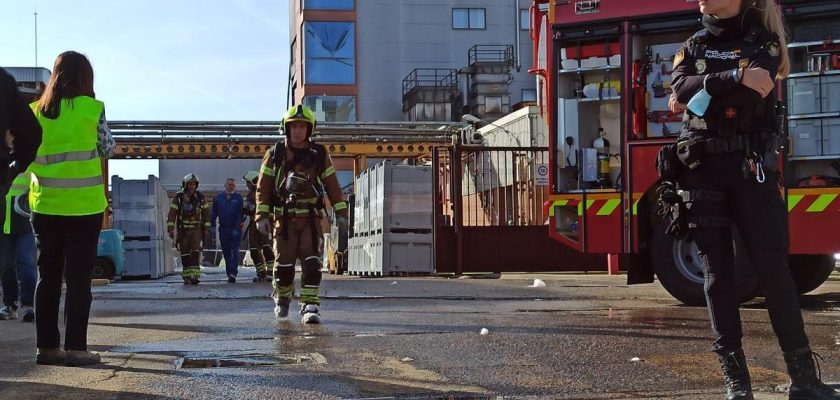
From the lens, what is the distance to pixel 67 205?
599cm

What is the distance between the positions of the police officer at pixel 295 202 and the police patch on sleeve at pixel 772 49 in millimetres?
4979

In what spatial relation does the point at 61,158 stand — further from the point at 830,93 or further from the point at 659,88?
the point at 830,93

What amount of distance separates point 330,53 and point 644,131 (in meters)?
41.4

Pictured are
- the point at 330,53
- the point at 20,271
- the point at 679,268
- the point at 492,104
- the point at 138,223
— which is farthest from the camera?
the point at 330,53

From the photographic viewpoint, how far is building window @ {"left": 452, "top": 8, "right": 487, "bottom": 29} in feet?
168

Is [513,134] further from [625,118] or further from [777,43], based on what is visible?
[777,43]

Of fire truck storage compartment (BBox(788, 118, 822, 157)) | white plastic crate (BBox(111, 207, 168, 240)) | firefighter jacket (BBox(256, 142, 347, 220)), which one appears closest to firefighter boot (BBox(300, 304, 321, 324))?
firefighter jacket (BBox(256, 142, 347, 220))

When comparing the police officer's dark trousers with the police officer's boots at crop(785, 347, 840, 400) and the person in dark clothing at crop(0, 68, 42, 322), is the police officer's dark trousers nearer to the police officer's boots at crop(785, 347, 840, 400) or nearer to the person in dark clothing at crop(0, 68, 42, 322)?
the police officer's boots at crop(785, 347, 840, 400)

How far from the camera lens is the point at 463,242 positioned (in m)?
14.7

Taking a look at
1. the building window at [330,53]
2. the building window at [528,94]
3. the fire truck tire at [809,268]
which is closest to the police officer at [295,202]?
the fire truck tire at [809,268]

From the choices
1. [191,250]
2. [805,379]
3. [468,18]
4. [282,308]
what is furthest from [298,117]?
[468,18]

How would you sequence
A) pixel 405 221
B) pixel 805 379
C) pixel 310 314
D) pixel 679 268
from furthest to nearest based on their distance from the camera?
pixel 405 221 < pixel 679 268 < pixel 310 314 < pixel 805 379

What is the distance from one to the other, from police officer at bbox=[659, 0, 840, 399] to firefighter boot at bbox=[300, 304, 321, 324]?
4.37 meters

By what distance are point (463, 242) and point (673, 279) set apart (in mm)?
5250
